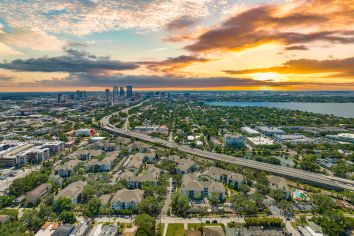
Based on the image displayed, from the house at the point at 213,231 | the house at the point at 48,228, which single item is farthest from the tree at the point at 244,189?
the house at the point at 48,228

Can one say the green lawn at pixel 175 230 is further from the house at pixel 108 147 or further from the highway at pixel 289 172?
the house at pixel 108 147

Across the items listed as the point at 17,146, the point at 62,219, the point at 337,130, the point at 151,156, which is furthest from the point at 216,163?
the point at 337,130

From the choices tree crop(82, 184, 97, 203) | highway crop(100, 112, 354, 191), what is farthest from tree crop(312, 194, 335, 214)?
tree crop(82, 184, 97, 203)

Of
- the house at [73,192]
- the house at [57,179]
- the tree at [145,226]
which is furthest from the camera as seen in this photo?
the house at [57,179]

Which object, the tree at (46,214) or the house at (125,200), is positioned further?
the house at (125,200)

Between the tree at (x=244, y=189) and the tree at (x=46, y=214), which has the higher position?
the tree at (x=244, y=189)
